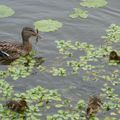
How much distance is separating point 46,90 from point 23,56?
2.17m

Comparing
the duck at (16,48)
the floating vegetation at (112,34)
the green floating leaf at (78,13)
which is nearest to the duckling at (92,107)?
the duck at (16,48)

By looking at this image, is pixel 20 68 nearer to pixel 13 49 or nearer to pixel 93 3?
pixel 13 49

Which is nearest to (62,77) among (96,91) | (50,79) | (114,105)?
(50,79)

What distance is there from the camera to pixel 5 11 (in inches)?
552

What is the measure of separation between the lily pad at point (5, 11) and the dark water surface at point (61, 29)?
13cm

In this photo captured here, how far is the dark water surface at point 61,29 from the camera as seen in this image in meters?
10.7

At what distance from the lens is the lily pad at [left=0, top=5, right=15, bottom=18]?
13.9 m

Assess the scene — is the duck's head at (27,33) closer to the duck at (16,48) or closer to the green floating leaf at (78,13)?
the duck at (16,48)

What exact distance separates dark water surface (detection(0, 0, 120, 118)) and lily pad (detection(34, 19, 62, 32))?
0.13 metres

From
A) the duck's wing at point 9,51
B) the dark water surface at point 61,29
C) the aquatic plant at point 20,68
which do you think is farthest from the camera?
the duck's wing at point 9,51

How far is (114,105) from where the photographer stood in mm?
9984

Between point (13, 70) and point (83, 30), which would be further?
point (83, 30)

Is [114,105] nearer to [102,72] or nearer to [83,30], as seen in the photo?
[102,72]

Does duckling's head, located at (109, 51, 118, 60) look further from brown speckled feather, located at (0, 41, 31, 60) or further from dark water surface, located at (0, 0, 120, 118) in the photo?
brown speckled feather, located at (0, 41, 31, 60)
